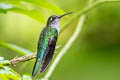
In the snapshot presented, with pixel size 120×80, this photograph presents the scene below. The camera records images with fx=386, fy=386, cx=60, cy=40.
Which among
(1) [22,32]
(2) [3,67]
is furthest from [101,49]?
(2) [3,67]

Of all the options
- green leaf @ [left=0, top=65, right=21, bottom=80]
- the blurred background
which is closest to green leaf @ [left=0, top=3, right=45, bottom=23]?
green leaf @ [left=0, top=65, right=21, bottom=80]

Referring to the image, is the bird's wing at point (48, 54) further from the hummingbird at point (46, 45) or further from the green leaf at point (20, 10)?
the green leaf at point (20, 10)

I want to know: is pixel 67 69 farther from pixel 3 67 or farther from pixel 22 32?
pixel 3 67

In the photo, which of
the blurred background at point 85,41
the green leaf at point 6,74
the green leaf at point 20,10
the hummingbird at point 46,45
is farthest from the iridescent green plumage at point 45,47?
the blurred background at point 85,41

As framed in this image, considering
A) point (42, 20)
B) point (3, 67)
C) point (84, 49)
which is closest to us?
point (3, 67)

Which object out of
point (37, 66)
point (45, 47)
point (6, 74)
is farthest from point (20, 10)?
point (6, 74)

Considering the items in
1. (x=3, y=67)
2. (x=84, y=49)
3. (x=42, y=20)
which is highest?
(x=84, y=49)
